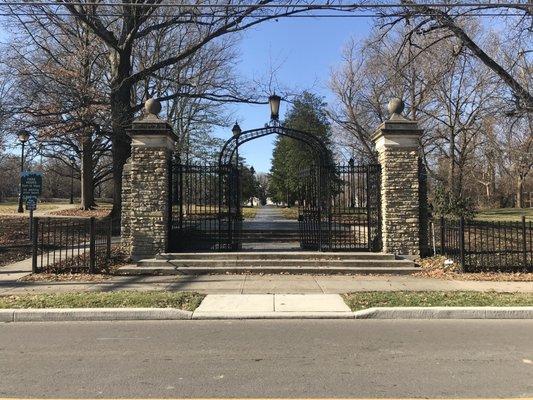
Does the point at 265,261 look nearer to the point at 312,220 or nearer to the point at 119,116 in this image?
the point at 312,220

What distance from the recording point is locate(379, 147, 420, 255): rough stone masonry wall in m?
14.2

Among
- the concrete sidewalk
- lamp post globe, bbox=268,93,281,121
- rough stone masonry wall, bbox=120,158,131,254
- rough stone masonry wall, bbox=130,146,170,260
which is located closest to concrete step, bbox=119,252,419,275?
the concrete sidewalk

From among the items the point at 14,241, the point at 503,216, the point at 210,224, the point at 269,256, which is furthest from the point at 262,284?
the point at 503,216

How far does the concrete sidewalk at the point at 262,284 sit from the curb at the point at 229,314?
1.85m

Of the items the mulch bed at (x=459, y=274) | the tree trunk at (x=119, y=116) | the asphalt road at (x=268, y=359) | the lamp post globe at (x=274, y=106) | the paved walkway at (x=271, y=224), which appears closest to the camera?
the asphalt road at (x=268, y=359)

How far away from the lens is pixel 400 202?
1423 cm

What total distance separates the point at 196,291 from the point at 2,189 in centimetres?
10343

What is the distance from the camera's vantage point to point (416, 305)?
893cm

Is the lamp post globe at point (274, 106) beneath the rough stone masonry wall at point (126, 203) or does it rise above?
above

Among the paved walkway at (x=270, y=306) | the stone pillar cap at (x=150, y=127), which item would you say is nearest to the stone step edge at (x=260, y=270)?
the paved walkway at (x=270, y=306)

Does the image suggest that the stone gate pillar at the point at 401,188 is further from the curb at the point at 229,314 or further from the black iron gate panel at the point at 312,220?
the curb at the point at 229,314

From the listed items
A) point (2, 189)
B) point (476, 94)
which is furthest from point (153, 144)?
point (2, 189)

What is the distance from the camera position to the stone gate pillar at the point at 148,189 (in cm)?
1389

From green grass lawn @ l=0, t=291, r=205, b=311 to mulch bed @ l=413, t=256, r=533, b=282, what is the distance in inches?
230
